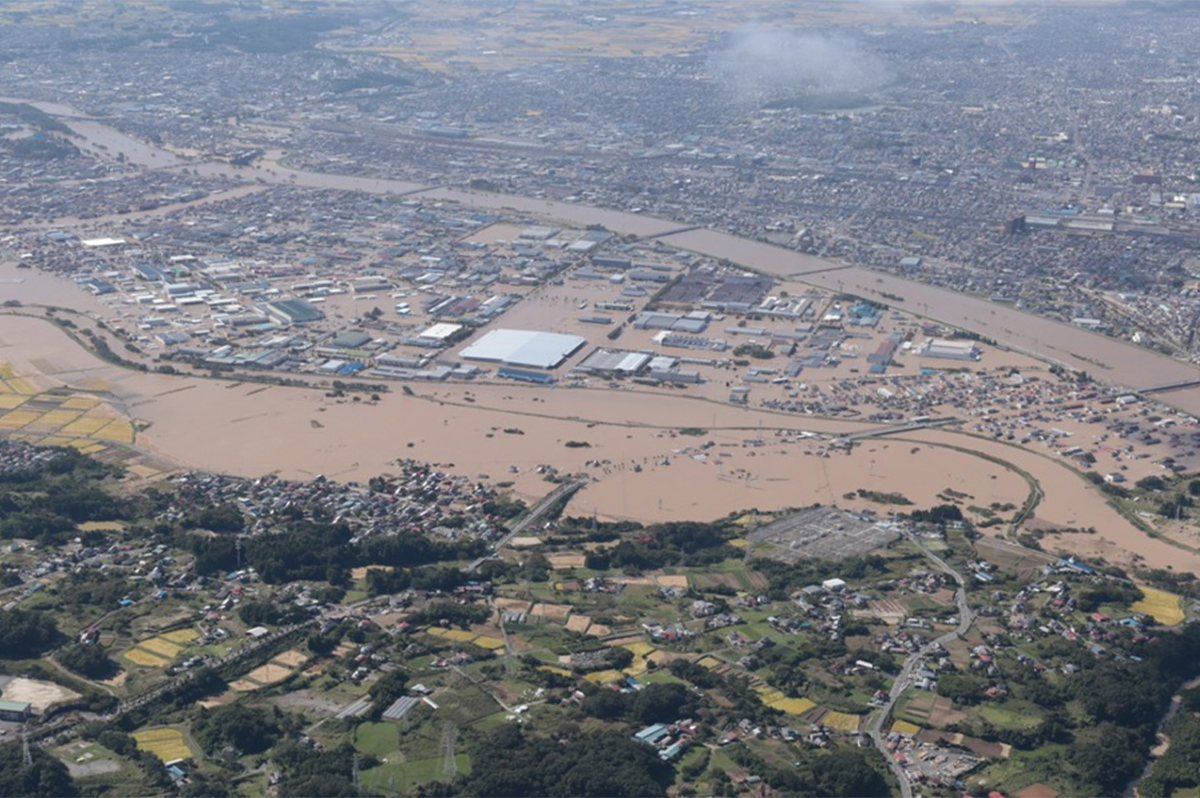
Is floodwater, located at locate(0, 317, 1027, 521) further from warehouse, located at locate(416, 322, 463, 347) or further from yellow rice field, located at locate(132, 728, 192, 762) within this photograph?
yellow rice field, located at locate(132, 728, 192, 762)

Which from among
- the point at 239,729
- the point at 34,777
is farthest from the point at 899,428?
the point at 34,777

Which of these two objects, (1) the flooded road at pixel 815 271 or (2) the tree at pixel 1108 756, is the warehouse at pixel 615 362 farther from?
(2) the tree at pixel 1108 756

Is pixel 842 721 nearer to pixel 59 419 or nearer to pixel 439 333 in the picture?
pixel 59 419

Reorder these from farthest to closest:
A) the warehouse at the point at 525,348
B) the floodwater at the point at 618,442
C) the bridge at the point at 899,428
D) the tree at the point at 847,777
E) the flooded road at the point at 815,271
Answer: the warehouse at the point at 525,348 < the flooded road at the point at 815,271 < the bridge at the point at 899,428 < the floodwater at the point at 618,442 < the tree at the point at 847,777

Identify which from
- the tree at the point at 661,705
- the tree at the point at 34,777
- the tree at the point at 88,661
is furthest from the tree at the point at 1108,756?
the tree at the point at 88,661

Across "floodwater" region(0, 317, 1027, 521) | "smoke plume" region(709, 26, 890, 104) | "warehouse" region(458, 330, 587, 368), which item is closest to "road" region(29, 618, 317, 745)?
"floodwater" region(0, 317, 1027, 521)

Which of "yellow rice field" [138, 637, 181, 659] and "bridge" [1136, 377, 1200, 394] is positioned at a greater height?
"yellow rice field" [138, 637, 181, 659]

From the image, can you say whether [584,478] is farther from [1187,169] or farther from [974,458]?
[1187,169]
